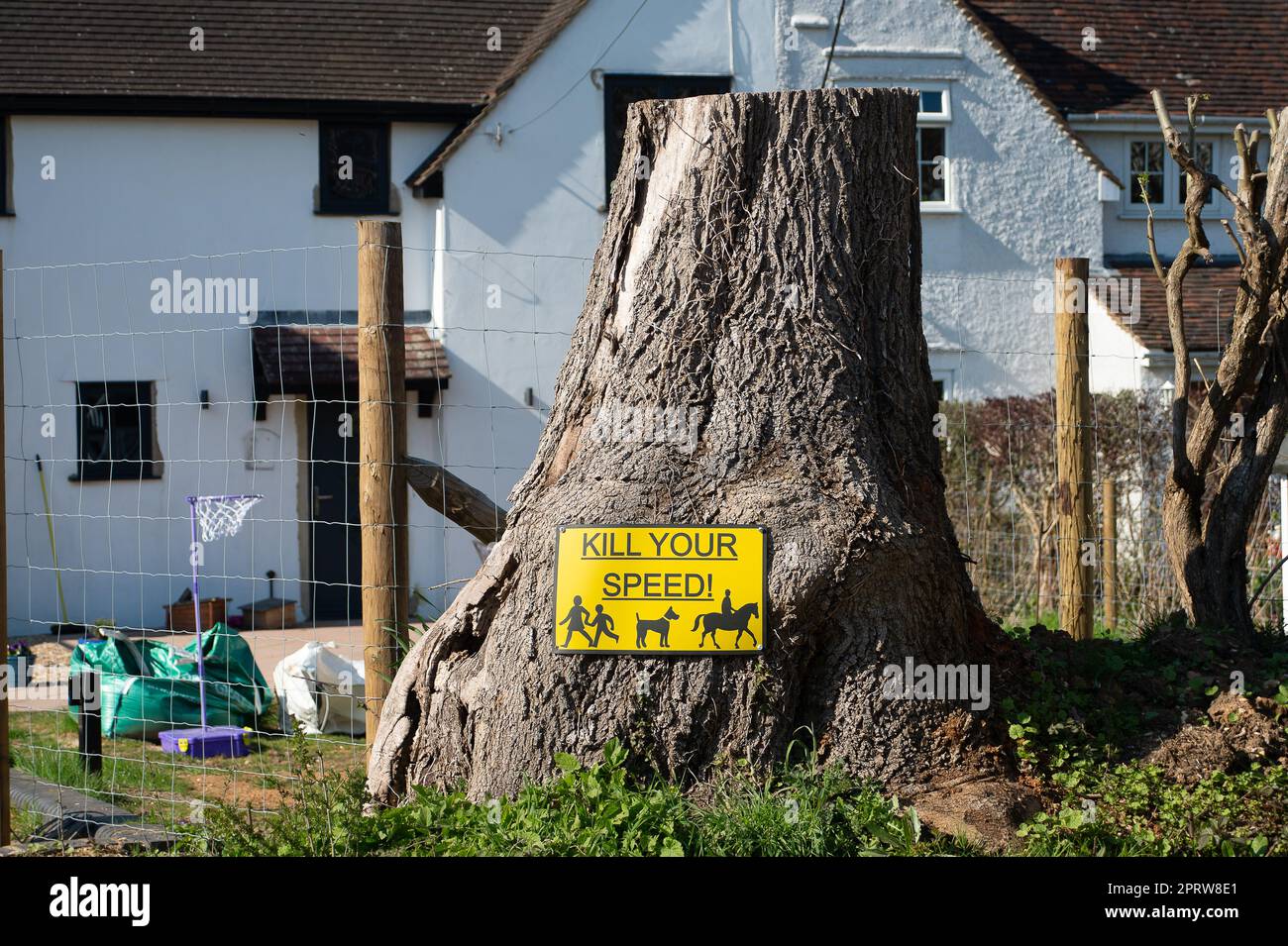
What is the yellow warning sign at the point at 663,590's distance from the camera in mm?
4652

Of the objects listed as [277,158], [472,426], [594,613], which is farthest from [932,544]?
[277,158]

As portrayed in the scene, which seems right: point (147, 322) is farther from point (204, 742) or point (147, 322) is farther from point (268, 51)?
point (204, 742)

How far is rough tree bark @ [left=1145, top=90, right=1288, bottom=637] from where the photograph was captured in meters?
5.77

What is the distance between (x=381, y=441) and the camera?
5.31 meters

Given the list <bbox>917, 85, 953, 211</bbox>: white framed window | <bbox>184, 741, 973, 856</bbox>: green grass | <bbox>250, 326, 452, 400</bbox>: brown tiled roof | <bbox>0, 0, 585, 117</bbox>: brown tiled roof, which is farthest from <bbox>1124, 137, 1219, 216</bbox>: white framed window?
<bbox>184, 741, 973, 856</bbox>: green grass

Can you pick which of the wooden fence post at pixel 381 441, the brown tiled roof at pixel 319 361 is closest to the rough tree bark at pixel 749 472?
the wooden fence post at pixel 381 441

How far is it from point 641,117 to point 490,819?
2.50 meters

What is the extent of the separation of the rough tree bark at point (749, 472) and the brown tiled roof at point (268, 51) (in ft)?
41.2

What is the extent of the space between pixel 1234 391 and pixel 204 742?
226 inches

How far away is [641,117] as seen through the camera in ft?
16.9

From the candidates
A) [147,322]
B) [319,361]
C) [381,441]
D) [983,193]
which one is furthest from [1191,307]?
[381,441]

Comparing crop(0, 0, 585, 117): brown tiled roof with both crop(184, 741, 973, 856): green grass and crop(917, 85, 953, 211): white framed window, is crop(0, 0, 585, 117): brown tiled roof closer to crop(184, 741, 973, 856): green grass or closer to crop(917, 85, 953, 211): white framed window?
crop(917, 85, 953, 211): white framed window
